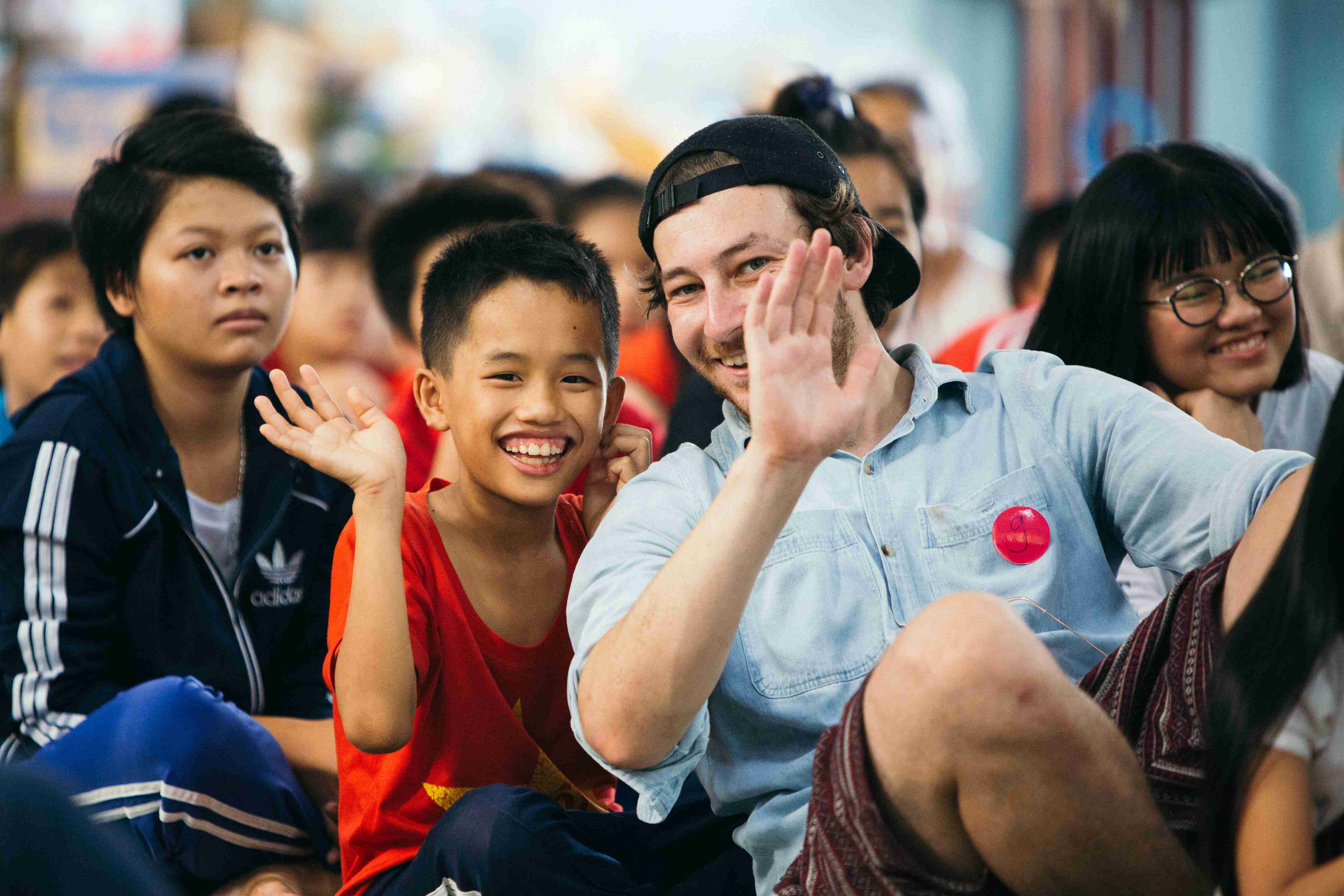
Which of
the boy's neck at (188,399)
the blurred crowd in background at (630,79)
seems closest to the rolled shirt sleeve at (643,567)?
the boy's neck at (188,399)

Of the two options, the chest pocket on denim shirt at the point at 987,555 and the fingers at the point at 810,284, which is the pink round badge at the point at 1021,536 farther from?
the fingers at the point at 810,284

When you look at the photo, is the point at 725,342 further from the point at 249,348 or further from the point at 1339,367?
the point at 1339,367

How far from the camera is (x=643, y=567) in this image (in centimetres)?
129

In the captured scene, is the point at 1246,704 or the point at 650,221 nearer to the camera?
the point at 1246,704

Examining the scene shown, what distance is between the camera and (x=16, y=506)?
5.83ft

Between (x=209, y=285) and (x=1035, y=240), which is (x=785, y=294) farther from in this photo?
(x=1035, y=240)

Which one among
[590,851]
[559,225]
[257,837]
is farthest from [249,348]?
[590,851]

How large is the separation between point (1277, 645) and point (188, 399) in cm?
160

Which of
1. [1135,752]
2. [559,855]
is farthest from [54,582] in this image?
[1135,752]

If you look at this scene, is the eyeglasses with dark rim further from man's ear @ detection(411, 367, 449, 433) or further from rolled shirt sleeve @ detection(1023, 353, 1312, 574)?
man's ear @ detection(411, 367, 449, 433)

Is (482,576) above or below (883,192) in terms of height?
below

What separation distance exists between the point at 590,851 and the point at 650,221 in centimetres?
71

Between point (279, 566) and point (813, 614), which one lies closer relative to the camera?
point (813, 614)

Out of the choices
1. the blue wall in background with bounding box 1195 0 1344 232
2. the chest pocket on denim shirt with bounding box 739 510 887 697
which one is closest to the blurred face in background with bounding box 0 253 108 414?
the chest pocket on denim shirt with bounding box 739 510 887 697
